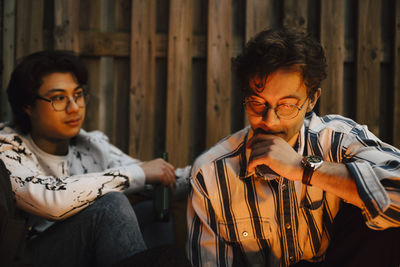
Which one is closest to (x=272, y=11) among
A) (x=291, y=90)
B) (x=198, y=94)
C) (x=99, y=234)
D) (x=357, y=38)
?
(x=357, y=38)

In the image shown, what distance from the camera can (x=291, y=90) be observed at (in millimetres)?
1473

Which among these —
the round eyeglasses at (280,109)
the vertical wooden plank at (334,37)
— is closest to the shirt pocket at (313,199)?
the round eyeglasses at (280,109)

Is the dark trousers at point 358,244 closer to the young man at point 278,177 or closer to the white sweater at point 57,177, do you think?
the young man at point 278,177

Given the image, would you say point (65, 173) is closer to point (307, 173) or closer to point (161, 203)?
point (161, 203)

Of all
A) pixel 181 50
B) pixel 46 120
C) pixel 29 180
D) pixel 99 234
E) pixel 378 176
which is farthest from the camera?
pixel 181 50

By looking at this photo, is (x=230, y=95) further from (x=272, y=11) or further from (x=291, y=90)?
(x=291, y=90)

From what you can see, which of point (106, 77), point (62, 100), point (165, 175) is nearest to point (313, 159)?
point (165, 175)

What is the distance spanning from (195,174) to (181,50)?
1277 millimetres

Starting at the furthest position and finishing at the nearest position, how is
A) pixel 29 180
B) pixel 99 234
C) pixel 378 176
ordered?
pixel 29 180
pixel 99 234
pixel 378 176

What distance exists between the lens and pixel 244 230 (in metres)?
1.63

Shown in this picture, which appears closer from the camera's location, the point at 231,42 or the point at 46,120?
the point at 46,120

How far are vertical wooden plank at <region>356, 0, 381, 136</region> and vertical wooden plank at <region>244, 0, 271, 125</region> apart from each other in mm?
743

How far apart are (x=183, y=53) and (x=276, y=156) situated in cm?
147

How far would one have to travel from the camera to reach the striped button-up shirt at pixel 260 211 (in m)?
1.58
